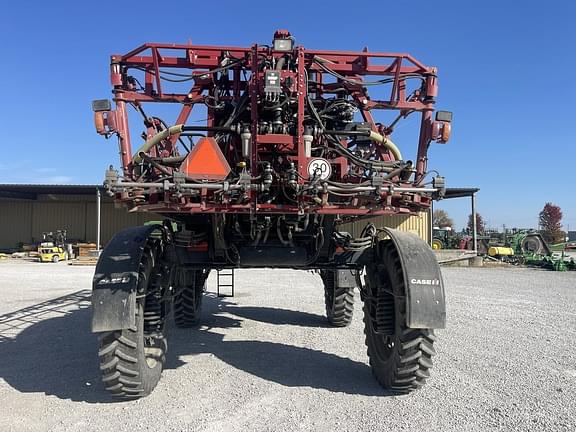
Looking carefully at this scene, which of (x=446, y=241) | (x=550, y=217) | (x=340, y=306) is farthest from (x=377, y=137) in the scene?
(x=550, y=217)

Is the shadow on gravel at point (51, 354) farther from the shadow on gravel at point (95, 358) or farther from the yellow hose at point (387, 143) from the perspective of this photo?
the yellow hose at point (387, 143)

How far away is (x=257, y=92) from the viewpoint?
4457 millimetres

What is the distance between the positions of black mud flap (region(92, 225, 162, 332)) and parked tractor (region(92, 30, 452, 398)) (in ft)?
0.04

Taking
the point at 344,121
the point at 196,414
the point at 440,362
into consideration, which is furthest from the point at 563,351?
the point at 196,414

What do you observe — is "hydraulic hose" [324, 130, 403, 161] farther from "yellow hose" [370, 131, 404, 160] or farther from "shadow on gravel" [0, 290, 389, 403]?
"shadow on gravel" [0, 290, 389, 403]

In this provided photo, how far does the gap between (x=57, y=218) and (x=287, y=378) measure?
29.9m

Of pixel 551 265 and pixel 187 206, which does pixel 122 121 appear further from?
pixel 551 265

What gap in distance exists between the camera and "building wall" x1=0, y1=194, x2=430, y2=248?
1209 inches

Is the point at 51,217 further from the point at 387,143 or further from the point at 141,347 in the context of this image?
the point at 387,143

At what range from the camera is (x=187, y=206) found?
396 centimetres

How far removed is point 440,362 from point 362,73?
3.34m

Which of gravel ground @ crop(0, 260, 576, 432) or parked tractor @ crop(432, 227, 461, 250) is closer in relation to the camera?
gravel ground @ crop(0, 260, 576, 432)

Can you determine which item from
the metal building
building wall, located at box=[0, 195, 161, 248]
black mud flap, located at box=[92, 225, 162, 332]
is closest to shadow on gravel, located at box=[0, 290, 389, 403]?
black mud flap, located at box=[92, 225, 162, 332]

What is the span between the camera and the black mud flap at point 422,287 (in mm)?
4129
